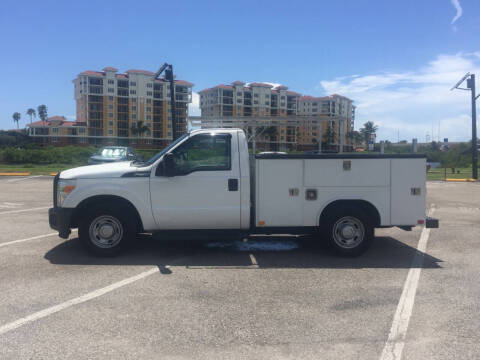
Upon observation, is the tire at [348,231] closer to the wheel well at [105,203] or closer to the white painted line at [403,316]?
the white painted line at [403,316]

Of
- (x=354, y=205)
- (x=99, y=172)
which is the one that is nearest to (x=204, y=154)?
(x=99, y=172)

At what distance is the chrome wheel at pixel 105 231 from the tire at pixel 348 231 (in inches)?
129

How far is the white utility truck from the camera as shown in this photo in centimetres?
665

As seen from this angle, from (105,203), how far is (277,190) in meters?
2.70

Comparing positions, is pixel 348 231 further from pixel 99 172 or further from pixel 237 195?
pixel 99 172

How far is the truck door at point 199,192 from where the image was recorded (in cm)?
665

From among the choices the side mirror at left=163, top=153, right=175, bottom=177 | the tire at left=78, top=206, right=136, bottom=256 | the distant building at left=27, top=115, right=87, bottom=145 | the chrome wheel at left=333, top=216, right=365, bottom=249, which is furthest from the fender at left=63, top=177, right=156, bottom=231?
the distant building at left=27, top=115, right=87, bottom=145

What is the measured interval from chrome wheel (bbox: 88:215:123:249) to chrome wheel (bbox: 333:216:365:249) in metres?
3.45

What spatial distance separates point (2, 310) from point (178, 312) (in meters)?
1.87

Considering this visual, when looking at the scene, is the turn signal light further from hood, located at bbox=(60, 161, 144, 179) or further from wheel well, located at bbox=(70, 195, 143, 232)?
wheel well, located at bbox=(70, 195, 143, 232)

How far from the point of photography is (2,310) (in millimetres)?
4562

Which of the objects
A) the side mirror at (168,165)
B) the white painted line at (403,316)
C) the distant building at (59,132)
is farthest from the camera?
the distant building at (59,132)

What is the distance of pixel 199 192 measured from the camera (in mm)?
6672

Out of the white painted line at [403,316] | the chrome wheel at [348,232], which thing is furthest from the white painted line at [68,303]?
the white painted line at [403,316]
